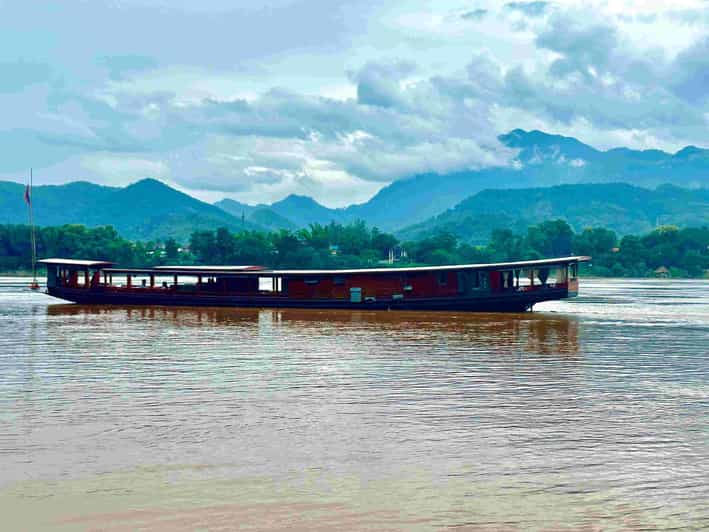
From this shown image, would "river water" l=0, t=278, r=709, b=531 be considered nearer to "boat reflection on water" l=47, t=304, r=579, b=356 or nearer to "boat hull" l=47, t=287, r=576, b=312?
"boat reflection on water" l=47, t=304, r=579, b=356

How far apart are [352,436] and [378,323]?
35523mm

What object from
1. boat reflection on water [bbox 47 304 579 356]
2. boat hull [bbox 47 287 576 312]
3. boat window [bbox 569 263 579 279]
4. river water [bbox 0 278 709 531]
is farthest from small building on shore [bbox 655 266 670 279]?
river water [bbox 0 278 709 531]

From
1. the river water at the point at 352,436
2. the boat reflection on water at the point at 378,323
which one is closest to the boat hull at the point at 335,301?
the boat reflection on water at the point at 378,323

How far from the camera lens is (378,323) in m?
55.6

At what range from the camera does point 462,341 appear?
4344cm

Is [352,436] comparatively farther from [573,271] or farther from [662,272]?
[662,272]

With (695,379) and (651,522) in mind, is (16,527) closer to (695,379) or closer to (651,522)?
(651,522)

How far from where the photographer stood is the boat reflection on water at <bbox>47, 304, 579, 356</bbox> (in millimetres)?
44156

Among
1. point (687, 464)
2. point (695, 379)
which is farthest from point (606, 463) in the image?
point (695, 379)

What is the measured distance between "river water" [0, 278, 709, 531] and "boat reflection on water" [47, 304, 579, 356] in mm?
2060

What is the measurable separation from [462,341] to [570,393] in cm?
1674

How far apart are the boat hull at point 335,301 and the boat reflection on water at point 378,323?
64 centimetres

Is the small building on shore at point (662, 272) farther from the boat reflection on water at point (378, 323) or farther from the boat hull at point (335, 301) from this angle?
the boat reflection on water at point (378, 323)

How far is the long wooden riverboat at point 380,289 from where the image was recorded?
6397 cm
